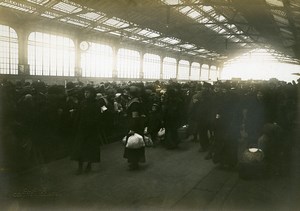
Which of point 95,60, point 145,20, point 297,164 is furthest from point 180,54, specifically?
point 297,164

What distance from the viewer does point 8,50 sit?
1853 centimetres

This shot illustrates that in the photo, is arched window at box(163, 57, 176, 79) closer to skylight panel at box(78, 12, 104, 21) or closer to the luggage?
skylight panel at box(78, 12, 104, 21)

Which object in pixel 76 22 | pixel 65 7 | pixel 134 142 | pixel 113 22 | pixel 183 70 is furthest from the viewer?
pixel 183 70

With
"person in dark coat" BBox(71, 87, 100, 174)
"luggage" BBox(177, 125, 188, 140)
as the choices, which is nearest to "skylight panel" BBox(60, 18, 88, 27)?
"luggage" BBox(177, 125, 188, 140)

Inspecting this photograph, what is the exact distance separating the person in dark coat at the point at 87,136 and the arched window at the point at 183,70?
115ft

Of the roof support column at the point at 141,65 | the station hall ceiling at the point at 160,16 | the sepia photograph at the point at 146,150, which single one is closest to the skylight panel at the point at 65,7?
the station hall ceiling at the point at 160,16

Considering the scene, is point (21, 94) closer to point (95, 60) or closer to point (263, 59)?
point (95, 60)

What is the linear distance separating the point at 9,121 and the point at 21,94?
1.48 m

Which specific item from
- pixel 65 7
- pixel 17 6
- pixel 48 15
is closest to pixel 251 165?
pixel 17 6

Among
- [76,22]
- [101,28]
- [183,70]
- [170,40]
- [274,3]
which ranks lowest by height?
[183,70]

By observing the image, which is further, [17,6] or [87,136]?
[17,6]

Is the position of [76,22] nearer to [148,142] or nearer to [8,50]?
[8,50]

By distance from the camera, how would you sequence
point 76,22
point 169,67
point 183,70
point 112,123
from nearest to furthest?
point 112,123, point 76,22, point 169,67, point 183,70

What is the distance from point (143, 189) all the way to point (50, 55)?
711 inches
